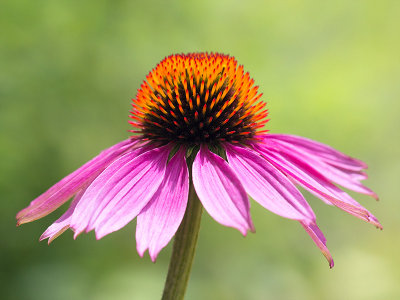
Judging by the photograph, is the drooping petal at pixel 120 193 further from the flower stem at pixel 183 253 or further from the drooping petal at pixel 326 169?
the drooping petal at pixel 326 169

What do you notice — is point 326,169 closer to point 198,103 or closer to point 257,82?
point 198,103

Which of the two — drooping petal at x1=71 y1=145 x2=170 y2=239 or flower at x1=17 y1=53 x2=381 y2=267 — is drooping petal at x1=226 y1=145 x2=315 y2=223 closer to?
flower at x1=17 y1=53 x2=381 y2=267

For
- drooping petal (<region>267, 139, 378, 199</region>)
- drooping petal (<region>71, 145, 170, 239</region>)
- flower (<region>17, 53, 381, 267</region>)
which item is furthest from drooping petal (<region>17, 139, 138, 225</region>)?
drooping petal (<region>267, 139, 378, 199</region>)

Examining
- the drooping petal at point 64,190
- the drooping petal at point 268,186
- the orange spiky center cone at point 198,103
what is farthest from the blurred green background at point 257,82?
the drooping petal at point 268,186

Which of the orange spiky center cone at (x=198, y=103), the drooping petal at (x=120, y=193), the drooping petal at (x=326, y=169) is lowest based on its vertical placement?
the drooping petal at (x=326, y=169)

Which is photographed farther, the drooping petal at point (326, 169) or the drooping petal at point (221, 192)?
the drooping petal at point (326, 169)

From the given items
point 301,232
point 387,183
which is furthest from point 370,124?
point 301,232
